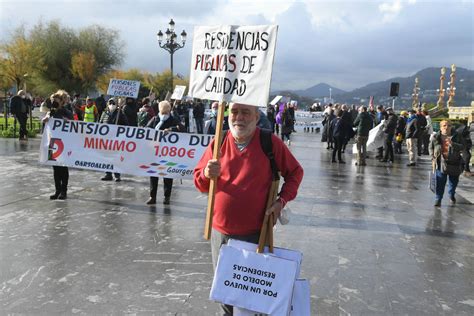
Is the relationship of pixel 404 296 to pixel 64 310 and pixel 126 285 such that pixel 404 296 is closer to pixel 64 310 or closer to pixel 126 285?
pixel 126 285

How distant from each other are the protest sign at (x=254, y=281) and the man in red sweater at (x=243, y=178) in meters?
0.22

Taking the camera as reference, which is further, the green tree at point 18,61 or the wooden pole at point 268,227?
the green tree at point 18,61

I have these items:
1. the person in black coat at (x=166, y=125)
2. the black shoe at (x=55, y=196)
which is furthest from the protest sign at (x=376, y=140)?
the black shoe at (x=55, y=196)

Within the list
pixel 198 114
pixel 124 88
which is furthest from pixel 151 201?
pixel 198 114

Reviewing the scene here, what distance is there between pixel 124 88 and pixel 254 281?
978cm

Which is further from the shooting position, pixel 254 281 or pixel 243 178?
pixel 243 178

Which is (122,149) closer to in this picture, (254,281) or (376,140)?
(254,281)

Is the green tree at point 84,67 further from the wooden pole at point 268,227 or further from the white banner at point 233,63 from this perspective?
the wooden pole at point 268,227

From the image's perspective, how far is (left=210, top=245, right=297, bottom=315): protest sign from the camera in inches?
112

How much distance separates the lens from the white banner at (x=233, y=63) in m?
3.16

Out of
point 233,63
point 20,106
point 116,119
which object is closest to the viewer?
point 233,63

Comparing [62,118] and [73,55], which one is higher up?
[73,55]

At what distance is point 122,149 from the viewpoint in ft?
28.9

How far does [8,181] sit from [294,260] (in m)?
8.51
